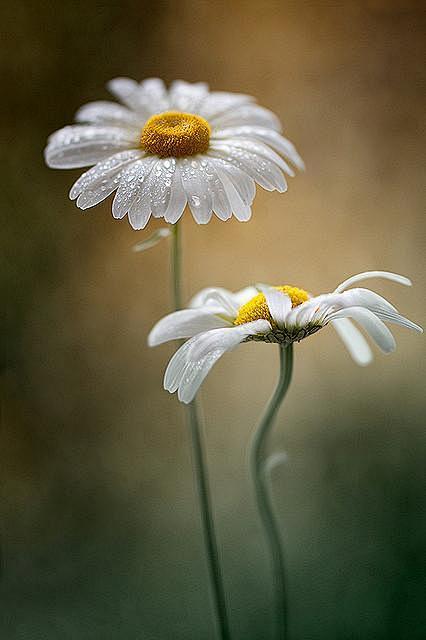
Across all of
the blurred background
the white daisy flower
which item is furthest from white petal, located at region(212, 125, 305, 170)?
the blurred background

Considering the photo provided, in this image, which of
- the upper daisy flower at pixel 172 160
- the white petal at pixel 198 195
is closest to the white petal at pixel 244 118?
the upper daisy flower at pixel 172 160

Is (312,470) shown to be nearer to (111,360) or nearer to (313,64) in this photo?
(111,360)

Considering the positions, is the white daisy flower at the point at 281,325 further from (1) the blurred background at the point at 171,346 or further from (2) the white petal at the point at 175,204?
(1) the blurred background at the point at 171,346

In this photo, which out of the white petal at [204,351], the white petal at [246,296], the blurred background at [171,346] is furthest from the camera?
the blurred background at [171,346]

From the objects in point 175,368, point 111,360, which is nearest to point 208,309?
point 175,368

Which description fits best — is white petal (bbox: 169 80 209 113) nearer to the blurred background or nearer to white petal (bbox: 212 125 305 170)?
white petal (bbox: 212 125 305 170)

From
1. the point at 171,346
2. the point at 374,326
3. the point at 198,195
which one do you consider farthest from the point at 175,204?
the point at 171,346

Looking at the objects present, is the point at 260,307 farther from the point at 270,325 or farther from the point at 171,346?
the point at 171,346
